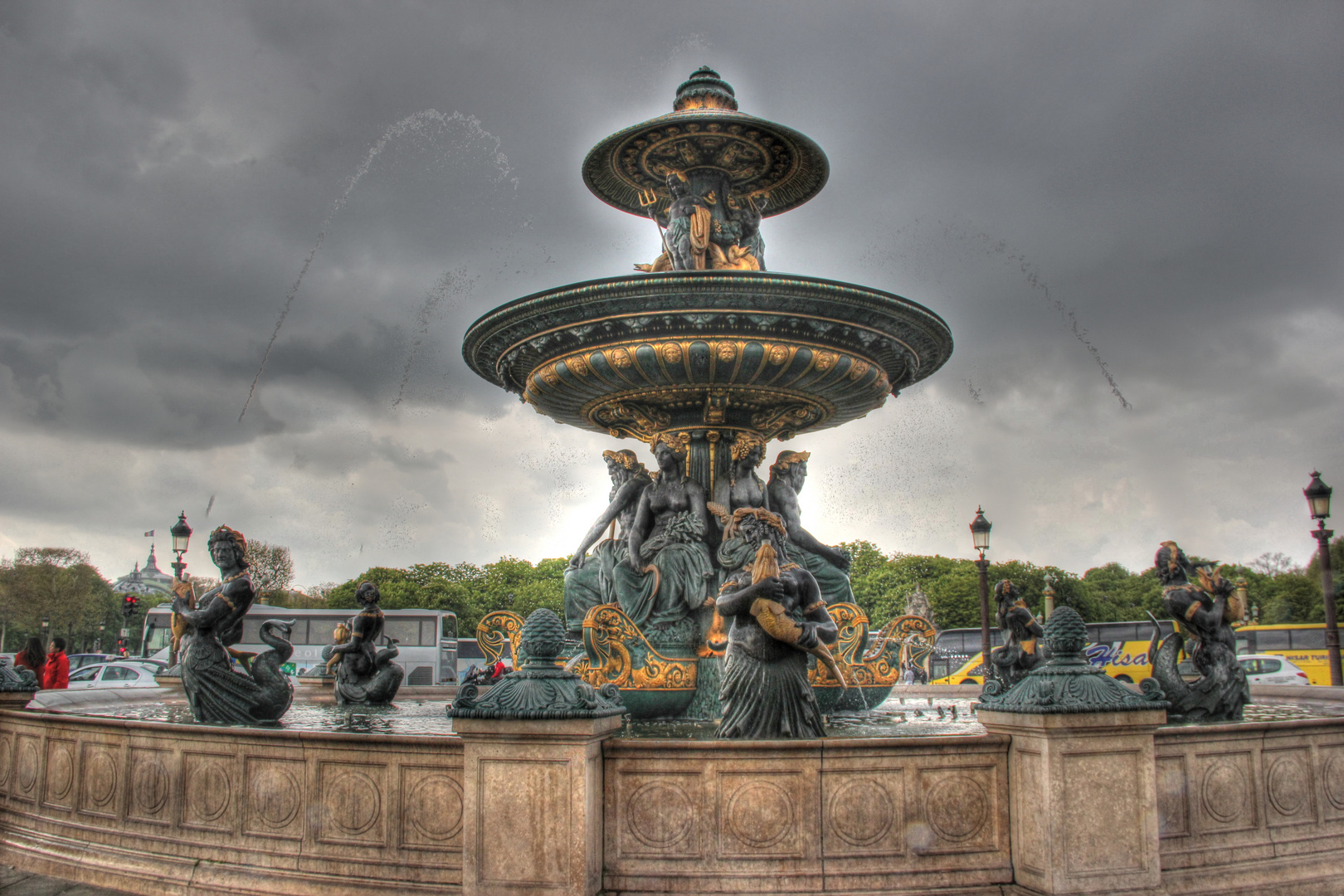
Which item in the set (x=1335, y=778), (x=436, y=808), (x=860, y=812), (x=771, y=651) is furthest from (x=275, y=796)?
(x=1335, y=778)

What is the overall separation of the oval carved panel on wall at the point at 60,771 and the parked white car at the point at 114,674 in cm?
1822

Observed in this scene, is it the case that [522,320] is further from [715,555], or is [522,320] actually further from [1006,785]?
[1006,785]

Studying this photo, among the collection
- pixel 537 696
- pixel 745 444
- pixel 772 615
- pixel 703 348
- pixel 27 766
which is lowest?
pixel 27 766

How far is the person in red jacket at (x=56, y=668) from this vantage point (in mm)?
13359

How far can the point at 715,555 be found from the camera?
952 cm

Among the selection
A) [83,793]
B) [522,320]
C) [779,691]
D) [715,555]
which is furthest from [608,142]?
[83,793]

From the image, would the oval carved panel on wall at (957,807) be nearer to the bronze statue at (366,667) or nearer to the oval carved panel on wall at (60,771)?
the oval carved panel on wall at (60,771)

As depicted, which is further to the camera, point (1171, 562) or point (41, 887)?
point (1171, 562)

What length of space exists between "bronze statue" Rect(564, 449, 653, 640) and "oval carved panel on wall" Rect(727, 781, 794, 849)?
5441 mm

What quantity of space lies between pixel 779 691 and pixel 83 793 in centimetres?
396

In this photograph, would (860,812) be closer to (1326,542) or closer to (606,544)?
(606,544)

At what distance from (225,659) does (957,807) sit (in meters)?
5.03

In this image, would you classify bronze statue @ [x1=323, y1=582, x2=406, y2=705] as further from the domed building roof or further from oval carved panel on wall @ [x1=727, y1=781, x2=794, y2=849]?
the domed building roof

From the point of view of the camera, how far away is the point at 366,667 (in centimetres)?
948
